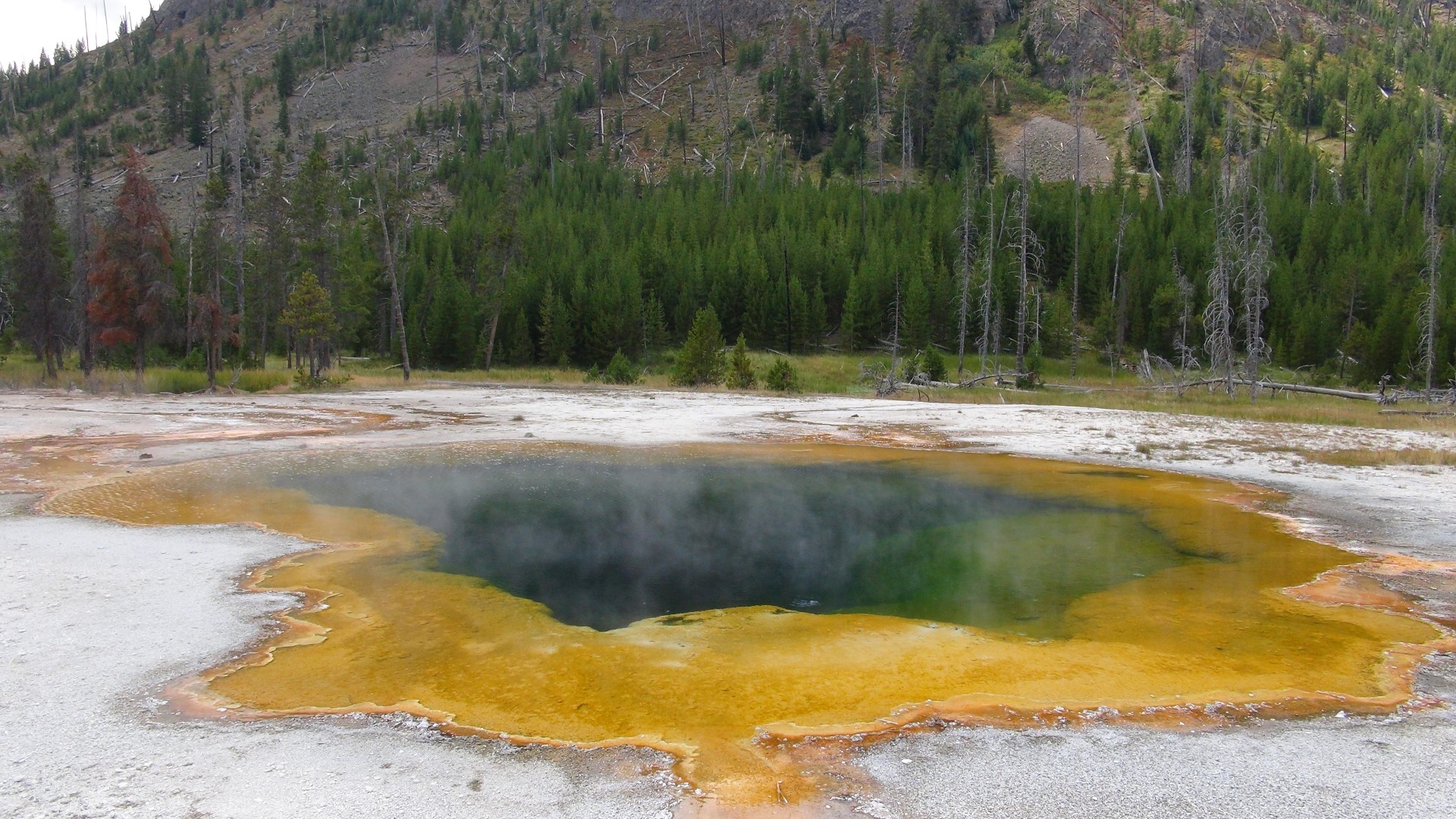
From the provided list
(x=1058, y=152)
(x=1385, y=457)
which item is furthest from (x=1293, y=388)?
(x=1058, y=152)

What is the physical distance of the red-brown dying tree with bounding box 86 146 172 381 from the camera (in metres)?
36.0

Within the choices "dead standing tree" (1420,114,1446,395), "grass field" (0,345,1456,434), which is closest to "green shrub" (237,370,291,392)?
"grass field" (0,345,1456,434)

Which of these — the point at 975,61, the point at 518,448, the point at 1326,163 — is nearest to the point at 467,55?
the point at 975,61

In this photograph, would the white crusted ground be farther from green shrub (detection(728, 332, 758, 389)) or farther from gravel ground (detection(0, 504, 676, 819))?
green shrub (detection(728, 332, 758, 389))

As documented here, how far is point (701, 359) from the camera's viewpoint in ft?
140

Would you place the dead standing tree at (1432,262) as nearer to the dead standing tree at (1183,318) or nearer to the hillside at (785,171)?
the hillside at (785,171)

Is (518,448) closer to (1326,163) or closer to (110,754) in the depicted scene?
(110,754)

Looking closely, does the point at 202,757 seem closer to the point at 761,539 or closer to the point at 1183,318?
the point at 761,539

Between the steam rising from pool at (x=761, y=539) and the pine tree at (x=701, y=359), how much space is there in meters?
22.3

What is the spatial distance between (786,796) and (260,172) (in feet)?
398

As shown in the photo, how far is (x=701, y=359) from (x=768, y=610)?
3283cm

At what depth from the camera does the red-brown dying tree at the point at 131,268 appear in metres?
36.0

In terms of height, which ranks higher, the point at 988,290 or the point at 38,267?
the point at 38,267

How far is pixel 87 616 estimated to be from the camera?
8938mm
